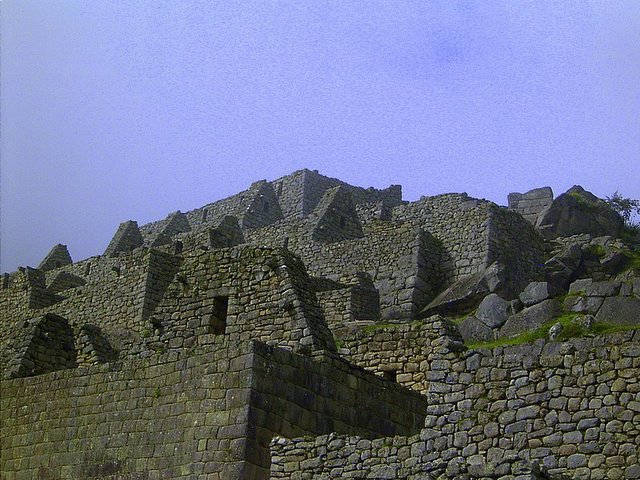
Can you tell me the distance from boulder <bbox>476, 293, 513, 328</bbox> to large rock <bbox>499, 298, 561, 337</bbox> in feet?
1.40

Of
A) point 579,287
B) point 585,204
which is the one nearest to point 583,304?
point 579,287

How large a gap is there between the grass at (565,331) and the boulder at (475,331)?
2.35ft

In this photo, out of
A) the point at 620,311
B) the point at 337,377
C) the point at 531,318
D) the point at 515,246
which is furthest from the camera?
the point at 515,246

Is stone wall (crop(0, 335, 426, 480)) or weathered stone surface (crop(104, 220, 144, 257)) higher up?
weathered stone surface (crop(104, 220, 144, 257))

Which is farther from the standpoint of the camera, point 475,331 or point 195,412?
point 475,331

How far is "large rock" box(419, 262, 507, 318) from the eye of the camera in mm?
31328

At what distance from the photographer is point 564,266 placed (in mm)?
34969

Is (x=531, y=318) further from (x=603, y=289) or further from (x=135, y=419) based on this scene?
(x=135, y=419)

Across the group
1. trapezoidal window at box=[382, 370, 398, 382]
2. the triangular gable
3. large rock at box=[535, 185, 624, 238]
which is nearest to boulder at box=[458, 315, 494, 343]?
trapezoidal window at box=[382, 370, 398, 382]

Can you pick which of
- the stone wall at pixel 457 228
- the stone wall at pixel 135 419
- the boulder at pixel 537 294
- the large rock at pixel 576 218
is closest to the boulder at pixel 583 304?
the boulder at pixel 537 294

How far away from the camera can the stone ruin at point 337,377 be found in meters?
13.2

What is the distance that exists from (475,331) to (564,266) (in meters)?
9.95

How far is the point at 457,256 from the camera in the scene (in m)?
36.0

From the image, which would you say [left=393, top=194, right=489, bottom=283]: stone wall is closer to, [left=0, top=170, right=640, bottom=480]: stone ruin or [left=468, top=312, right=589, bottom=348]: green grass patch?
[left=0, top=170, right=640, bottom=480]: stone ruin
